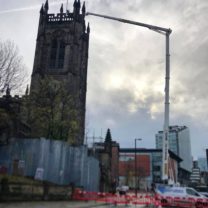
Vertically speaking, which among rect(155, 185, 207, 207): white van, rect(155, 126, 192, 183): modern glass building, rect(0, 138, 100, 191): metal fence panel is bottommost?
rect(155, 185, 207, 207): white van

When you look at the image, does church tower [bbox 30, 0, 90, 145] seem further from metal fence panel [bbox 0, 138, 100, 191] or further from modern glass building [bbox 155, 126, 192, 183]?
modern glass building [bbox 155, 126, 192, 183]

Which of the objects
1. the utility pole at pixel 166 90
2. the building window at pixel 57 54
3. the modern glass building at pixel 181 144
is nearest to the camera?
the utility pole at pixel 166 90

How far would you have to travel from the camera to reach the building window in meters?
65.4

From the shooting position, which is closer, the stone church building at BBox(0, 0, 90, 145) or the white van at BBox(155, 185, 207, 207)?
the white van at BBox(155, 185, 207, 207)

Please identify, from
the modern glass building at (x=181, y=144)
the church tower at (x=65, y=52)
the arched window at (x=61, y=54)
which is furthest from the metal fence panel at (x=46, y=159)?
the modern glass building at (x=181, y=144)

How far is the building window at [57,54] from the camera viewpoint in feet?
215

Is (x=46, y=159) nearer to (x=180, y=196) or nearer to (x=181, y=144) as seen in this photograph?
(x=180, y=196)

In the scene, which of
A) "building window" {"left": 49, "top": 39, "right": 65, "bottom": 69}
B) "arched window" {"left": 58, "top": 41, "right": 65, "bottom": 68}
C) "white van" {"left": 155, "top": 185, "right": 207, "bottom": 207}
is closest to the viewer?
"white van" {"left": 155, "top": 185, "right": 207, "bottom": 207}

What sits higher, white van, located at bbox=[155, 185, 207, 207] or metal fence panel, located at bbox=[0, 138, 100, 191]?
metal fence panel, located at bbox=[0, 138, 100, 191]

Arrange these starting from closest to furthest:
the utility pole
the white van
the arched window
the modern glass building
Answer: the utility pole → the white van → the arched window → the modern glass building

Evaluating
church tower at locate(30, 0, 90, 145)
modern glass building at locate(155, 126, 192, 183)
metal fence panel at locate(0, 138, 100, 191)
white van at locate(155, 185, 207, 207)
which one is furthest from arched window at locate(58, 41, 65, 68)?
modern glass building at locate(155, 126, 192, 183)

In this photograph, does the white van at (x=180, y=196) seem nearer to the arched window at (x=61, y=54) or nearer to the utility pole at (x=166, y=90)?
the utility pole at (x=166, y=90)

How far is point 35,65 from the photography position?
2547 inches

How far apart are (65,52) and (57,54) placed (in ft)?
6.39
